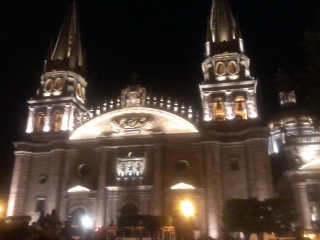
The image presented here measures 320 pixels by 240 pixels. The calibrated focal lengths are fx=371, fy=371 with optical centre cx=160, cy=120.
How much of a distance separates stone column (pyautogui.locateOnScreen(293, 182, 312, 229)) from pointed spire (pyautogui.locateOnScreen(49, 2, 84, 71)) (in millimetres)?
25191

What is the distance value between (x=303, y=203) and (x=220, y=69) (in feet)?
46.6

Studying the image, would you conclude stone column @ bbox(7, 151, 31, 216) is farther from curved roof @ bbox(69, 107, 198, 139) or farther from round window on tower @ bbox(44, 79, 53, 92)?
round window on tower @ bbox(44, 79, 53, 92)

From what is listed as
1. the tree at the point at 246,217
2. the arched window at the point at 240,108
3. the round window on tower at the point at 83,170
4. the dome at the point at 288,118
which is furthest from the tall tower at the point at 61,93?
the dome at the point at 288,118

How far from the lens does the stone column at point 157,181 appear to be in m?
30.1

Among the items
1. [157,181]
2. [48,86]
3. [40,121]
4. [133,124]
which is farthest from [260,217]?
[48,86]

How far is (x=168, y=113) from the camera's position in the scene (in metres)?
33.3

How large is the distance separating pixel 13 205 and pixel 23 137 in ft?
22.2

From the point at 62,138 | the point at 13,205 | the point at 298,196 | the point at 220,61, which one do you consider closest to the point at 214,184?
the point at 298,196

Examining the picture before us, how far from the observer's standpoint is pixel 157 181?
102 feet

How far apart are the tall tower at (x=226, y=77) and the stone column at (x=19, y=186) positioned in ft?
56.6

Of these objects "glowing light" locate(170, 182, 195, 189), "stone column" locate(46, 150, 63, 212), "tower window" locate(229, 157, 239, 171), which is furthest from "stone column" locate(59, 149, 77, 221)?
"tower window" locate(229, 157, 239, 171)

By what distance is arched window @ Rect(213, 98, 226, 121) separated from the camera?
111 feet

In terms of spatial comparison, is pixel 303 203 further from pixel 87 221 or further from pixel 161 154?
pixel 87 221

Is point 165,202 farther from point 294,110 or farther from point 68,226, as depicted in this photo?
point 294,110
